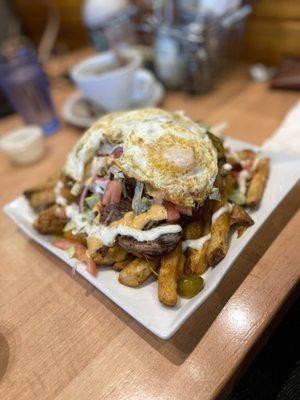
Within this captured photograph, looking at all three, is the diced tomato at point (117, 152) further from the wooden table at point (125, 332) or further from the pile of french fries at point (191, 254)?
the wooden table at point (125, 332)

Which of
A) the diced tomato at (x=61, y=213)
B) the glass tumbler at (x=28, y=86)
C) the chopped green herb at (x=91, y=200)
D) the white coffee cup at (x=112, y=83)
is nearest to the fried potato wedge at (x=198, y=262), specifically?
the chopped green herb at (x=91, y=200)

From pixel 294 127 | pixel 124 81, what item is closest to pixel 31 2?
pixel 124 81

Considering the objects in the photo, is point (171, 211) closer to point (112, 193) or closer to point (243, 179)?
point (112, 193)

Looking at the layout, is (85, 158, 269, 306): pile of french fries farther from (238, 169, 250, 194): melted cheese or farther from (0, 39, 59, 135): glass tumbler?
(0, 39, 59, 135): glass tumbler

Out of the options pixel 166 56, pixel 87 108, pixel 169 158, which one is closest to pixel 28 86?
pixel 87 108

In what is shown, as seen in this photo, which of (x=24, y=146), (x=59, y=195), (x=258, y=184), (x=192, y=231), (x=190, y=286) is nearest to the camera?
(x=190, y=286)

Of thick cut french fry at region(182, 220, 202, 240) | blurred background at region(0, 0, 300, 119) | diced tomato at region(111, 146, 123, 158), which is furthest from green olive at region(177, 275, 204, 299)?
blurred background at region(0, 0, 300, 119)

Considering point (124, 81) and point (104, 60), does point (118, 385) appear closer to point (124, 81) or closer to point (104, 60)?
point (124, 81)
